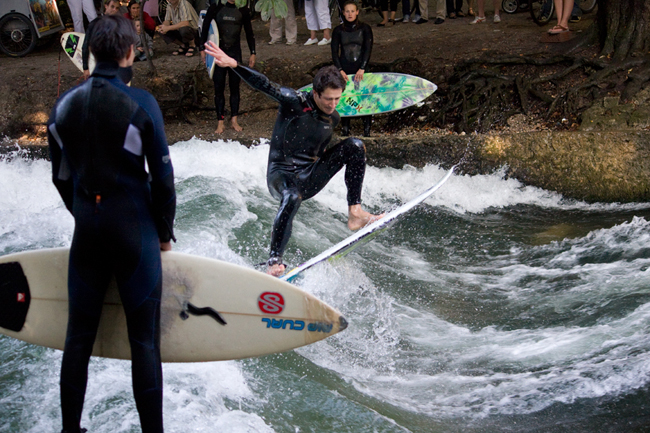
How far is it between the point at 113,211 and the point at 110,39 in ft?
1.84

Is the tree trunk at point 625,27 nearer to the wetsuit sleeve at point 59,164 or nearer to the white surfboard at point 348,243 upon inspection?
the white surfboard at point 348,243

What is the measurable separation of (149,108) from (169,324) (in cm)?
95

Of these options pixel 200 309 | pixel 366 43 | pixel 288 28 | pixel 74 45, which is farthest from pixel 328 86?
pixel 288 28

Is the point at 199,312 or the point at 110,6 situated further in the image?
the point at 110,6

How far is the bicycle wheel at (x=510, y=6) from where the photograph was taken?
33.6 ft

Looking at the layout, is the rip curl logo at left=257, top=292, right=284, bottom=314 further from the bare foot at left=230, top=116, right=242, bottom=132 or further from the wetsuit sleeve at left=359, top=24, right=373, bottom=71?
the bare foot at left=230, top=116, right=242, bottom=132

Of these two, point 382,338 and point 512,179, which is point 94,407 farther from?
point 512,179

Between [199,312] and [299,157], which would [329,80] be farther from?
[199,312]

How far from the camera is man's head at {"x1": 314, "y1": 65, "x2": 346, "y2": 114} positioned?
11.8 ft

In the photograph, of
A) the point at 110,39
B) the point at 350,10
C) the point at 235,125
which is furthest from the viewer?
the point at 235,125

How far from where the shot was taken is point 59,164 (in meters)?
2.08

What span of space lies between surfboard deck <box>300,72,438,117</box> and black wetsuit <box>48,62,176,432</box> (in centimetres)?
554

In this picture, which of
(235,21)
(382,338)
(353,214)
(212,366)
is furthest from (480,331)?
(235,21)

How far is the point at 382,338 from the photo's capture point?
3910 millimetres
